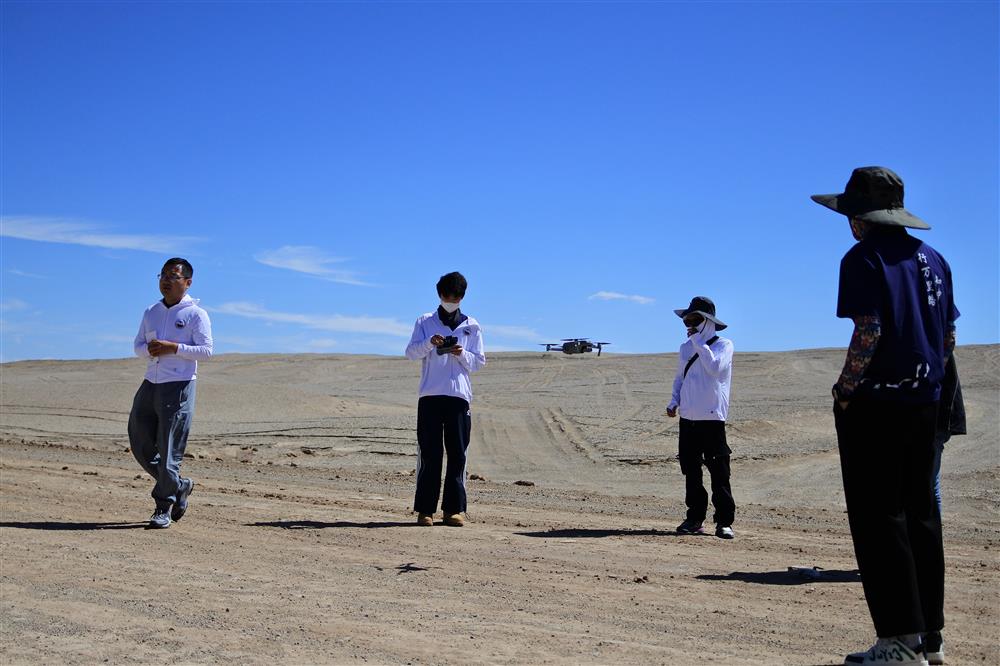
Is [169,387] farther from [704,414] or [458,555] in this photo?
[704,414]

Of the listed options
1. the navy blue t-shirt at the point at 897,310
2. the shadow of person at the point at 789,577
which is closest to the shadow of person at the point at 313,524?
the shadow of person at the point at 789,577

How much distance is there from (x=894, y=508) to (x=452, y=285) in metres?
5.28

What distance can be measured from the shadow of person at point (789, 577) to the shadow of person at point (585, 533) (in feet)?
6.18

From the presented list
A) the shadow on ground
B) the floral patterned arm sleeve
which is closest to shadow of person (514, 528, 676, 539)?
the shadow on ground

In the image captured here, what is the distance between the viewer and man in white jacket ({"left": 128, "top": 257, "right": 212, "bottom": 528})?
9.09 metres

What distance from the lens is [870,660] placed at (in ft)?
15.5

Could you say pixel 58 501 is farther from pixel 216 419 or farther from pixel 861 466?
pixel 216 419

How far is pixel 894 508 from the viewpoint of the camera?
15.7ft

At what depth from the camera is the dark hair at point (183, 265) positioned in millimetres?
9242

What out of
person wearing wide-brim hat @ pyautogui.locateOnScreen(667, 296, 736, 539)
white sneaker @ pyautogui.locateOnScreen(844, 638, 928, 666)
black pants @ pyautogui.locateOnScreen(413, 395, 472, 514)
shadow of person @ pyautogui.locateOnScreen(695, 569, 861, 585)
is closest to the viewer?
white sneaker @ pyautogui.locateOnScreen(844, 638, 928, 666)

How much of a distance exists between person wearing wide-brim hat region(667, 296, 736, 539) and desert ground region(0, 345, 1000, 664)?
303 millimetres

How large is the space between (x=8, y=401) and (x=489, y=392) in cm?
1119

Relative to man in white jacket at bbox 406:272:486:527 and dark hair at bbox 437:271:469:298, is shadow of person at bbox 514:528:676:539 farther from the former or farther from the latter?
dark hair at bbox 437:271:469:298

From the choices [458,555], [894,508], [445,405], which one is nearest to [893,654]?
[894,508]
